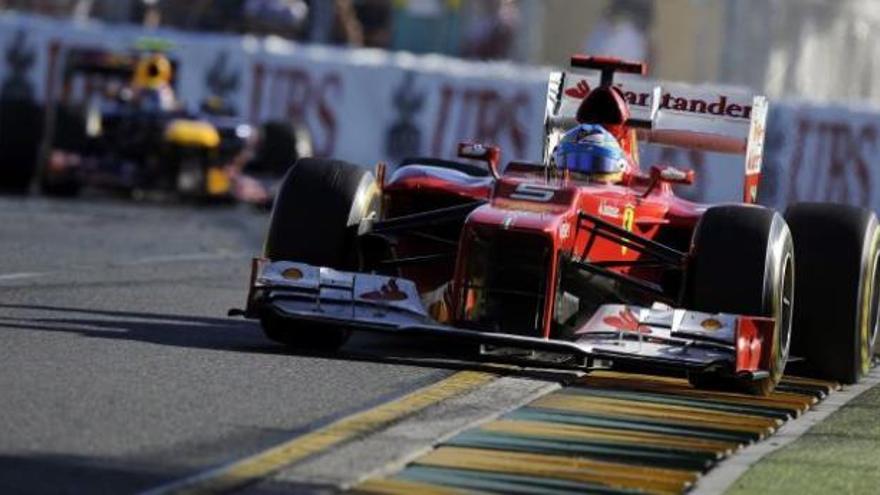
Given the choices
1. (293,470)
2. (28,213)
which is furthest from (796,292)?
(28,213)

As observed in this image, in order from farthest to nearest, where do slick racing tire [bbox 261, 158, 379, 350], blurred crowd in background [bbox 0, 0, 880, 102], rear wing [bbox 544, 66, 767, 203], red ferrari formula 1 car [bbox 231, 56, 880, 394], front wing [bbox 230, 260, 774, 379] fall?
blurred crowd in background [bbox 0, 0, 880, 102], rear wing [bbox 544, 66, 767, 203], slick racing tire [bbox 261, 158, 379, 350], red ferrari formula 1 car [bbox 231, 56, 880, 394], front wing [bbox 230, 260, 774, 379]

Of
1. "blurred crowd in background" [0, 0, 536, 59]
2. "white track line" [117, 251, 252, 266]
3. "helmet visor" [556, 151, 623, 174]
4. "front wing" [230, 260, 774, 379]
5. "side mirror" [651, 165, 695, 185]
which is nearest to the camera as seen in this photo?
"front wing" [230, 260, 774, 379]

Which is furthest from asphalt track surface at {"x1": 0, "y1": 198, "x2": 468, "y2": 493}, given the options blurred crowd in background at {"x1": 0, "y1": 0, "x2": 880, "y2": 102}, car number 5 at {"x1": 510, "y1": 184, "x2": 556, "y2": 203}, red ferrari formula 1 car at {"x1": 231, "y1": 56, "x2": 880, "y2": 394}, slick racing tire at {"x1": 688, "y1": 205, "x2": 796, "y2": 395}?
blurred crowd in background at {"x1": 0, "y1": 0, "x2": 880, "y2": 102}

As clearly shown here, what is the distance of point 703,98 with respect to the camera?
12867 mm

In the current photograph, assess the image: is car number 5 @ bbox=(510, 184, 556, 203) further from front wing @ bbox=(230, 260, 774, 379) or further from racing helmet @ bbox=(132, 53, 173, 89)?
racing helmet @ bbox=(132, 53, 173, 89)

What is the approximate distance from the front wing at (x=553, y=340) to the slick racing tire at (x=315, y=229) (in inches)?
8.0

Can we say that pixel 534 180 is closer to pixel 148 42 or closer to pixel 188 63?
→ pixel 148 42

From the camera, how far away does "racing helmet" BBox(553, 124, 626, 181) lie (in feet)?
39.3

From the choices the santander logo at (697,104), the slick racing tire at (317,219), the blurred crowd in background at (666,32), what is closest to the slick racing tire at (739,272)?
the slick racing tire at (317,219)

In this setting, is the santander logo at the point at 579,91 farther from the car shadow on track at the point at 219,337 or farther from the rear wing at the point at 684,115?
the car shadow on track at the point at 219,337

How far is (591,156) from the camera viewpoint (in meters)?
12.0

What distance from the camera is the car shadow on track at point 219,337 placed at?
1094 cm

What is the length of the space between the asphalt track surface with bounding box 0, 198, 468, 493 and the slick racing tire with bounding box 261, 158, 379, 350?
0.14 m

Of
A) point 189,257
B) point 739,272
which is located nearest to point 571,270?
point 739,272
